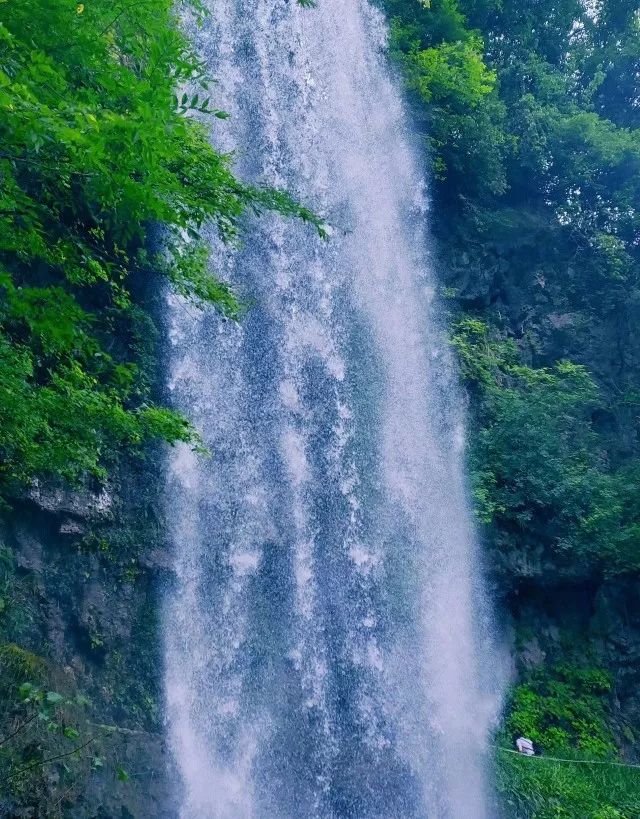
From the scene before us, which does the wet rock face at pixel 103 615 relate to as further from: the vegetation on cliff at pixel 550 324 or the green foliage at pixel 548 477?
the green foliage at pixel 548 477

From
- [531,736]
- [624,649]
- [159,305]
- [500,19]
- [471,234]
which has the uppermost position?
[500,19]

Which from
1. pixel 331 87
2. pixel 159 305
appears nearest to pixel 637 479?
pixel 159 305

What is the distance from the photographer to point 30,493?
771 centimetres

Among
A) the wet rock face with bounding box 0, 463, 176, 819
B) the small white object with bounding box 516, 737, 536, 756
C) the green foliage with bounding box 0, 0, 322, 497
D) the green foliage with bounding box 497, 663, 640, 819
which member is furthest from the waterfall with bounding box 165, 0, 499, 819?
the green foliage with bounding box 0, 0, 322, 497

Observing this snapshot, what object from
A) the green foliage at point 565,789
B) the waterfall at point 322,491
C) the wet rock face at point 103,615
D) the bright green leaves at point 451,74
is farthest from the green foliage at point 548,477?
the wet rock face at point 103,615

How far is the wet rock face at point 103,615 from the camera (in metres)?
7.09

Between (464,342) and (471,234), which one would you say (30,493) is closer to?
(464,342)

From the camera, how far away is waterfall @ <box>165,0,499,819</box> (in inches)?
349

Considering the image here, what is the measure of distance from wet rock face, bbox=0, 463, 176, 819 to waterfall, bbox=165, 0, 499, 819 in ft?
1.18

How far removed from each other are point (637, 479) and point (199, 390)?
7567mm

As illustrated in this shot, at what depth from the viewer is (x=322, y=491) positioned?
10938 mm

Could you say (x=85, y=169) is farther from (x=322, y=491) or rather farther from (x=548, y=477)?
(x=548, y=477)

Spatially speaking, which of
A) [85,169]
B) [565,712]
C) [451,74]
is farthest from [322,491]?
[451,74]

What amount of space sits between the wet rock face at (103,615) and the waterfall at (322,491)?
1.18ft
